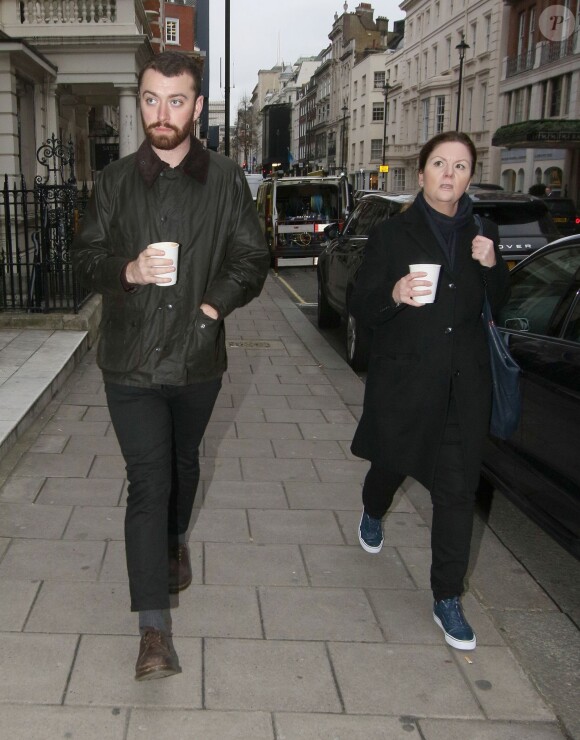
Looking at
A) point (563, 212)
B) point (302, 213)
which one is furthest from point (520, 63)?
point (302, 213)

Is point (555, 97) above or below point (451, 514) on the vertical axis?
above

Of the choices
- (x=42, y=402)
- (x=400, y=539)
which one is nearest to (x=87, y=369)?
(x=42, y=402)

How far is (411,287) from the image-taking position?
9.54ft

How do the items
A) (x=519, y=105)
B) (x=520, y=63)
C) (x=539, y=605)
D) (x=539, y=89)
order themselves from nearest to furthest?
(x=539, y=605), (x=539, y=89), (x=520, y=63), (x=519, y=105)

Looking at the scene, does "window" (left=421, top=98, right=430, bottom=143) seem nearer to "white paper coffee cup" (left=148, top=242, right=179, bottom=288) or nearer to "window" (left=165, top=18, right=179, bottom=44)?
"window" (left=165, top=18, right=179, bottom=44)

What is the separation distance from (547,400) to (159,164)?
2098 mm

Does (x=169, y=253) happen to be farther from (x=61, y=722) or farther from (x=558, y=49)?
(x=558, y=49)

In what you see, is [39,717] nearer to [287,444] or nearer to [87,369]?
[287,444]

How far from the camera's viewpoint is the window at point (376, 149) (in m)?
76.9

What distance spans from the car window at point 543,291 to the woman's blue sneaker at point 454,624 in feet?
5.15

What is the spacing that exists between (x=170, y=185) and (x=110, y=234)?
0.28 meters

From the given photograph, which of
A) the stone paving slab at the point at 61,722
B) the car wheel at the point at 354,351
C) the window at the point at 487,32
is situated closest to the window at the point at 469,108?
the window at the point at 487,32

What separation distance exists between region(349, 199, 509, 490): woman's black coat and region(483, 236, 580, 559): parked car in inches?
25.7

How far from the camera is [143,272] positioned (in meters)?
2.60
